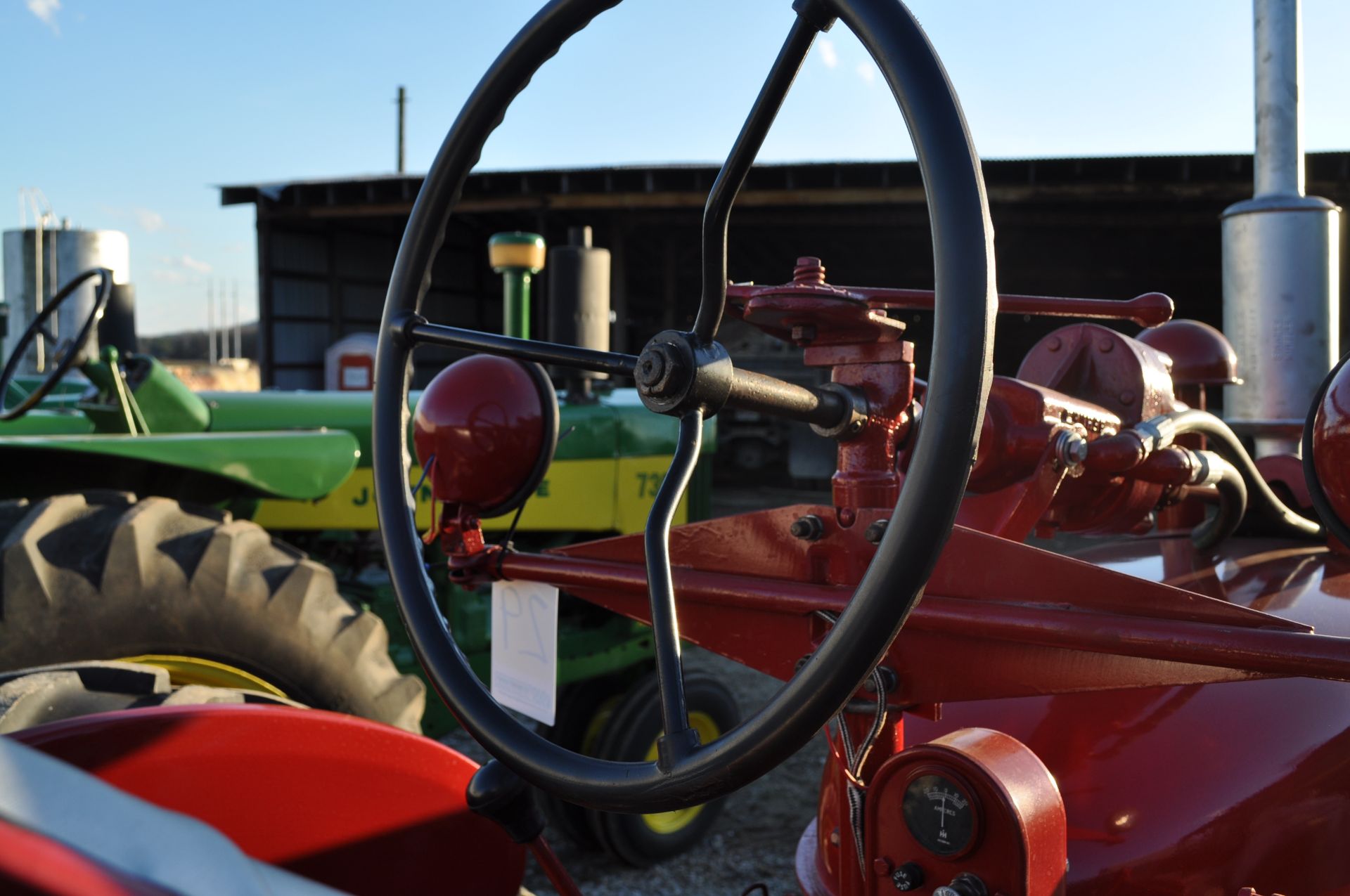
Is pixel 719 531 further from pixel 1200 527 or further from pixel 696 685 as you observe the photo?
pixel 696 685

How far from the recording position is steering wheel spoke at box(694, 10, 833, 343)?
0.66 meters

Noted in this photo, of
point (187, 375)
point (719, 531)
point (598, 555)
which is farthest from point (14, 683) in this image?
point (187, 375)

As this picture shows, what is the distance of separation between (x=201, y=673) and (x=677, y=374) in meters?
1.43

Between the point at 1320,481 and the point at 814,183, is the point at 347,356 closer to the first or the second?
the point at 814,183

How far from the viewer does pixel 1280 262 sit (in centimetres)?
234

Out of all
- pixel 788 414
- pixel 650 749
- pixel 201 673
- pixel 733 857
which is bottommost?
pixel 733 857

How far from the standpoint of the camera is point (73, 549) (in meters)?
1.69

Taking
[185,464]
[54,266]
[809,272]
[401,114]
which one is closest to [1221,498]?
[809,272]

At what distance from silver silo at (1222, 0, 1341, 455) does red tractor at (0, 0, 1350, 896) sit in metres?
1.34

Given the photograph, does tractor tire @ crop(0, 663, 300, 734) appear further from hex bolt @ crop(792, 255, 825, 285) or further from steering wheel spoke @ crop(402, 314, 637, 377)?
hex bolt @ crop(792, 255, 825, 285)

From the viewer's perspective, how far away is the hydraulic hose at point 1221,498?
3.81 ft

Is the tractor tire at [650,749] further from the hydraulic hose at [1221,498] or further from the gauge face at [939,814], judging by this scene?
the gauge face at [939,814]

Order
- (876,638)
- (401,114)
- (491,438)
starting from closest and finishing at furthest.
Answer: (876,638) < (491,438) < (401,114)

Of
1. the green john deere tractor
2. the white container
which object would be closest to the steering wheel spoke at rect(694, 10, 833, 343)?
the green john deere tractor
